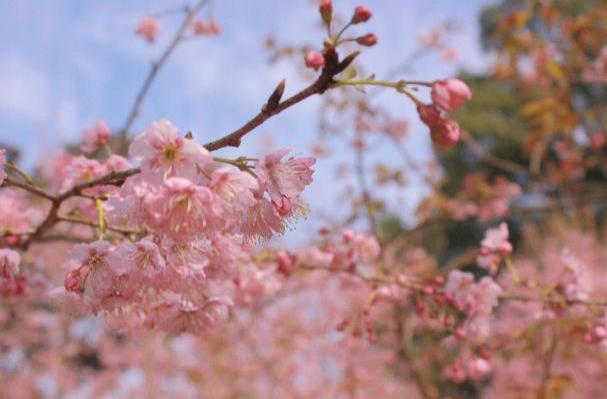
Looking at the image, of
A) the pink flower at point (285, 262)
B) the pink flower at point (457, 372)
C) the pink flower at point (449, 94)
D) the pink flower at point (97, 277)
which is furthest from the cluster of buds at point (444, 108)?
the pink flower at point (457, 372)

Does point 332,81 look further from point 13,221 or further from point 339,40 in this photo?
point 13,221

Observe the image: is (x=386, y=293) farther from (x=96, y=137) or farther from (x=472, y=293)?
(x=96, y=137)

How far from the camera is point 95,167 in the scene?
1.39 metres

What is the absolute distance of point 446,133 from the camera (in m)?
0.85

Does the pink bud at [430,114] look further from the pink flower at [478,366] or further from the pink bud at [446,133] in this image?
the pink flower at [478,366]

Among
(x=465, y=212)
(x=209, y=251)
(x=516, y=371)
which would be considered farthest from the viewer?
(x=516, y=371)

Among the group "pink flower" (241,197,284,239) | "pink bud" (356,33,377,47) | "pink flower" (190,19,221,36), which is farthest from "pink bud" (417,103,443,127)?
"pink flower" (190,19,221,36)

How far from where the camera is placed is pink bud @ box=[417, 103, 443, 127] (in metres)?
0.85

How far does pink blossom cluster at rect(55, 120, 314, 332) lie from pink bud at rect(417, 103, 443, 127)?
0.61 feet

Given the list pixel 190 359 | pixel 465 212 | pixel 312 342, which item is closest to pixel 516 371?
pixel 312 342

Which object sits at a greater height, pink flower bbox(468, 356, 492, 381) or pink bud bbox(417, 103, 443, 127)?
pink bud bbox(417, 103, 443, 127)

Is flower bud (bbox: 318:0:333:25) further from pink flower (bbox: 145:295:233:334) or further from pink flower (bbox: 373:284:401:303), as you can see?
pink flower (bbox: 373:284:401:303)

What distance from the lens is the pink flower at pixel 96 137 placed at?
1.57 m

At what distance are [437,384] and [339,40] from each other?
31.0 ft
